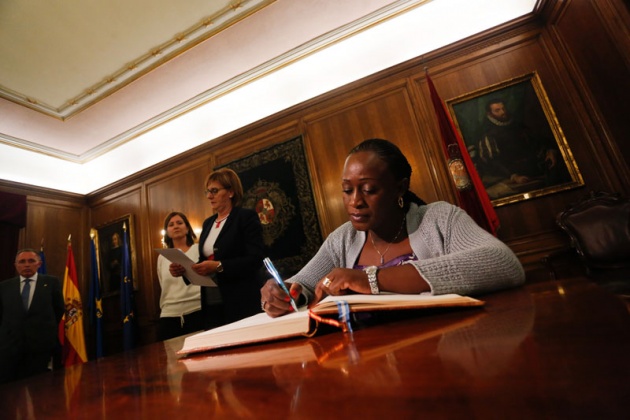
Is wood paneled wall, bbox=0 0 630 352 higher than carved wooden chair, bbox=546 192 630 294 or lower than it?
higher

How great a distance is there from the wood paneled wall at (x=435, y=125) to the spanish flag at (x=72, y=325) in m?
0.62

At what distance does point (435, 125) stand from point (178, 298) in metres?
3.37

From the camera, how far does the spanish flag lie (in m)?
4.31

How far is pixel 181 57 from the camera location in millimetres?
3557

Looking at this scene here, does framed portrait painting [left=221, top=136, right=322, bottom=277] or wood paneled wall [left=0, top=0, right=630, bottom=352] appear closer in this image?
wood paneled wall [left=0, top=0, right=630, bottom=352]

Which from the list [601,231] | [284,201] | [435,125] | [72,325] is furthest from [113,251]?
[601,231]

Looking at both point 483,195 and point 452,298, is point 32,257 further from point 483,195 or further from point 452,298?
point 483,195

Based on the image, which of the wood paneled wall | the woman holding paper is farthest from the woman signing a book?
the wood paneled wall

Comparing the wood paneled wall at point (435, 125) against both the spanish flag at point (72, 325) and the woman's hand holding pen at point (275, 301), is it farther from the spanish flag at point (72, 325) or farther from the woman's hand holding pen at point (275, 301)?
the woman's hand holding pen at point (275, 301)

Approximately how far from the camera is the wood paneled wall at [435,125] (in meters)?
2.77

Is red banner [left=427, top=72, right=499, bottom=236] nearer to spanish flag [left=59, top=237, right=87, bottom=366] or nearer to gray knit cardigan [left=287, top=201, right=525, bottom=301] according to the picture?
gray knit cardigan [left=287, top=201, right=525, bottom=301]

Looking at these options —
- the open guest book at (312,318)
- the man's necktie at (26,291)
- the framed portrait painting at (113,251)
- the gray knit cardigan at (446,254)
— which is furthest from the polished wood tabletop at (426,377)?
the framed portrait painting at (113,251)

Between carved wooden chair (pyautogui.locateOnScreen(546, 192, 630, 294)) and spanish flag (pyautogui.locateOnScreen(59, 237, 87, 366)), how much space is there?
19.1 feet

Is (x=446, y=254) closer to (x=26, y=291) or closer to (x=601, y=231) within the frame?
(x=601, y=231)
